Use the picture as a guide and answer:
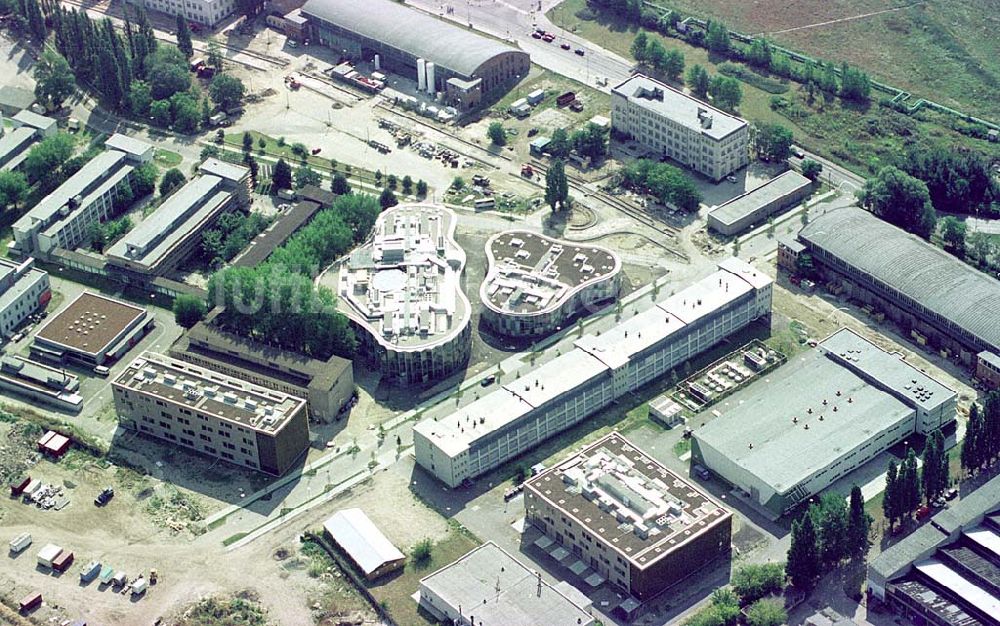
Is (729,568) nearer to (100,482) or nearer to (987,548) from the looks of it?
(987,548)

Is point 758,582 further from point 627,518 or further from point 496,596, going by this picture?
point 496,596

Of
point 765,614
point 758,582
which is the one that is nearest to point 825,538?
point 758,582

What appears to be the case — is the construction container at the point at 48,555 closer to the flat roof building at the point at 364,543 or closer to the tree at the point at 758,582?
the flat roof building at the point at 364,543

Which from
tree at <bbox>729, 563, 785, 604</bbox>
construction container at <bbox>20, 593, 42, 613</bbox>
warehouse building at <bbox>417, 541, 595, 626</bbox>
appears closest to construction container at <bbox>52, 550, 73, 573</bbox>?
construction container at <bbox>20, 593, 42, 613</bbox>

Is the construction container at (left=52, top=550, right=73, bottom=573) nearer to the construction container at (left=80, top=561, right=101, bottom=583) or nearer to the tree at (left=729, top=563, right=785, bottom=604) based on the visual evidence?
the construction container at (left=80, top=561, right=101, bottom=583)

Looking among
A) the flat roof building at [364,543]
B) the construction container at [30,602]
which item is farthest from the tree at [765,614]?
the construction container at [30,602]

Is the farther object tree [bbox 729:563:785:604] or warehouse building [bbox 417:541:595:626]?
tree [bbox 729:563:785:604]

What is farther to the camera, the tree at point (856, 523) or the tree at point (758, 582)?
the tree at point (856, 523)
